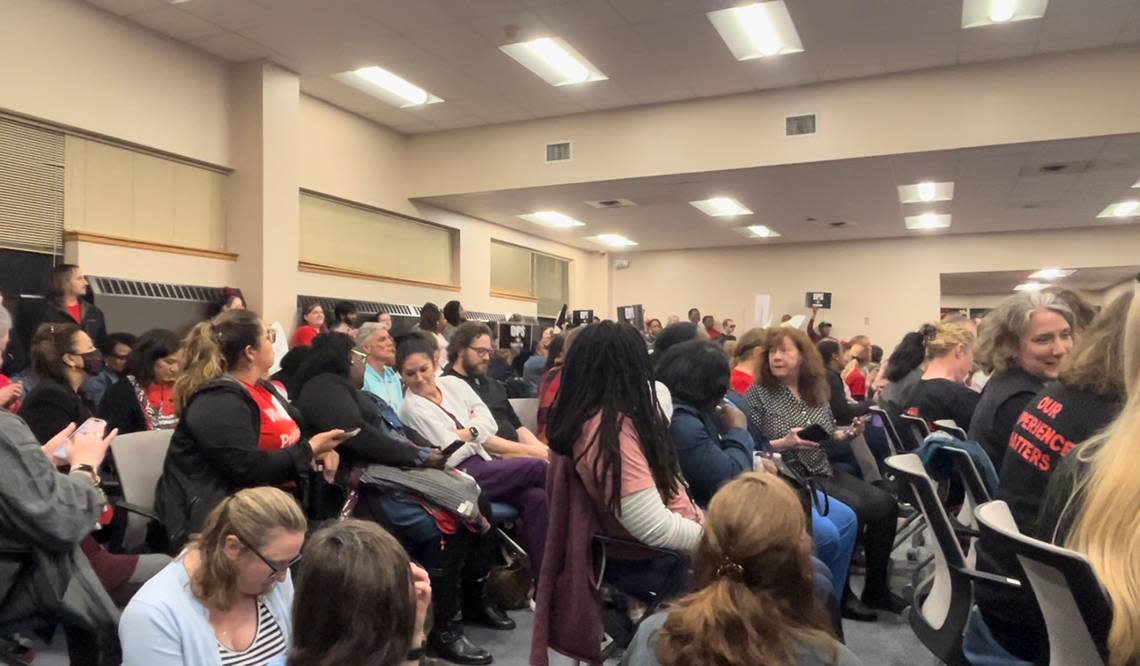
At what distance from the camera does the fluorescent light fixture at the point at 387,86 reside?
740cm

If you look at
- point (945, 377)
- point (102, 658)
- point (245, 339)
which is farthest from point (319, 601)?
point (945, 377)

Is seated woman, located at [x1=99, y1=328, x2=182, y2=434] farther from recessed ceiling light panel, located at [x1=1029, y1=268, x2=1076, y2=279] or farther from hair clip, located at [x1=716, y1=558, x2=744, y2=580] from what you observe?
recessed ceiling light panel, located at [x1=1029, y1=268, x2=1076, y2=279]

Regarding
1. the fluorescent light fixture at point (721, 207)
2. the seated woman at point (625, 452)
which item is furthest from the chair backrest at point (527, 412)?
the fluorescent light fixture at point (721, 207)

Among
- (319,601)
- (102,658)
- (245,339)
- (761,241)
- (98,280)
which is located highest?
(761,241)

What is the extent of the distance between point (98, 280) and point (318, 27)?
8.65 feet

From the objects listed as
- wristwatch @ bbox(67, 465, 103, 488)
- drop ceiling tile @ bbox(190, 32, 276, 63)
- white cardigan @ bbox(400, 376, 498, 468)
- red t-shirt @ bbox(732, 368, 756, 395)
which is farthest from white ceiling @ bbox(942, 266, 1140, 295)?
wristwatch @ bbox(67, 465, 103, 488)

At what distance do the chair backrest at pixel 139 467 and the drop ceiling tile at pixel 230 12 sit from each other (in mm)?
4171

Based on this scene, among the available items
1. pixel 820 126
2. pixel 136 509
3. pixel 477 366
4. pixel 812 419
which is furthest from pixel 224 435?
pixel 820 126

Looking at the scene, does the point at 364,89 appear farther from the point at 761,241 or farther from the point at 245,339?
the point at 761,241

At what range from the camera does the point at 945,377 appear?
3658 millimetres

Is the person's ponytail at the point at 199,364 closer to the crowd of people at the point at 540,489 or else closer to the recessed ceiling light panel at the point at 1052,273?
the crowd of people at the point at 540,489

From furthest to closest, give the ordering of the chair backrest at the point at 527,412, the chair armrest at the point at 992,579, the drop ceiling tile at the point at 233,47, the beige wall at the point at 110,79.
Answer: the drop ceiling tile at the point at 233,47 → the beige wall at the point at 110,79 → the chair backrest at the point at 527,412 → the chair armrest at the point at 992,579

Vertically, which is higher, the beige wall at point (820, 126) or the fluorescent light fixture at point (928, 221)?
the beige wall at point (820, 126)

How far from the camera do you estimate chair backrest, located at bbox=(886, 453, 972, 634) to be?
6.58 ft
